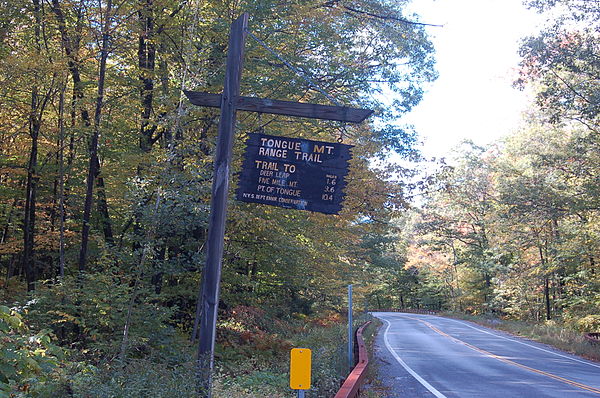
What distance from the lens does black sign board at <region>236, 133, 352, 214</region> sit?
7066 mm

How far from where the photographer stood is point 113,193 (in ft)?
54.5

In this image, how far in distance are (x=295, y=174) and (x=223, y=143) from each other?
3.89 feet

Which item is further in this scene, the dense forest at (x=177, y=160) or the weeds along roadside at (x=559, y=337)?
the weeds along roadside at (x=559, y=337)

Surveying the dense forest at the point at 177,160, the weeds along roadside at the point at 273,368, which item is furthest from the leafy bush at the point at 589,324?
the weeds along roadside at the point at 273,368

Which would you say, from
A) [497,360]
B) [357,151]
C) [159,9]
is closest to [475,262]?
[497,360]

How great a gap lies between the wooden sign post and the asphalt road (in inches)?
201

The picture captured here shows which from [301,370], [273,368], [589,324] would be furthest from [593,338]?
[301,370]

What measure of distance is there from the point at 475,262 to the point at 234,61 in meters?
46.8

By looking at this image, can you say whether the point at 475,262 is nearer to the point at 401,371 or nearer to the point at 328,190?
the point at 401,371

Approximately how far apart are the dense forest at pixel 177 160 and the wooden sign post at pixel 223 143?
742 mm

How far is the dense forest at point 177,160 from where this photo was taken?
1042 centimetres

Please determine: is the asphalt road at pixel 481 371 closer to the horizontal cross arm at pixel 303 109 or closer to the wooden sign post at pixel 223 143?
the wooden sign post at pixel 223 143

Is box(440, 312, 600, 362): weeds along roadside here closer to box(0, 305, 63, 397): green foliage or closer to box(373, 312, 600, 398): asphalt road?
box(373, 312, 600, 398): asphalt road

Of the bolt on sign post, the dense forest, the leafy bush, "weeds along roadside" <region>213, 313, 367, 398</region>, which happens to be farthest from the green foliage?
the leafy bush
